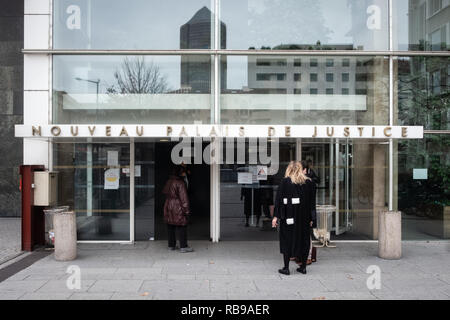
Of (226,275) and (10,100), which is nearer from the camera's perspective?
(226,275)

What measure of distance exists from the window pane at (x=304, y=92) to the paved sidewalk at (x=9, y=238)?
5196 mm

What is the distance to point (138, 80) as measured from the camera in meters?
9.28

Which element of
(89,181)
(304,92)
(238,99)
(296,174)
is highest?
(304,92)

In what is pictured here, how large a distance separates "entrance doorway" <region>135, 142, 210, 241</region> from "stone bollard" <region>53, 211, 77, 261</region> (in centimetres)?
193

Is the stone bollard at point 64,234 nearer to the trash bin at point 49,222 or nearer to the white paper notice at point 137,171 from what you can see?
the trash bin at point 49,222

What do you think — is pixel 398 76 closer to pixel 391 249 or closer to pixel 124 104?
pixel 391 249

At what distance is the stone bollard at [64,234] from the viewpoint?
25.0ft

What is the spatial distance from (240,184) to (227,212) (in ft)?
2.35

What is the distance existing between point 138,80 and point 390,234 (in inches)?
244

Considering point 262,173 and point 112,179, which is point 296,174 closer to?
point 262,173

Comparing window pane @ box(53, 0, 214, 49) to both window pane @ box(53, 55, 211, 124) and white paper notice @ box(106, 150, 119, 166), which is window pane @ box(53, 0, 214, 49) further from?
white paper notice @ box(106, 150, 119, 166)

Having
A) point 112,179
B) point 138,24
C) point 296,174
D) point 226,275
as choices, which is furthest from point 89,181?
point 296,174

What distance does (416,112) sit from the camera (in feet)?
31.6
